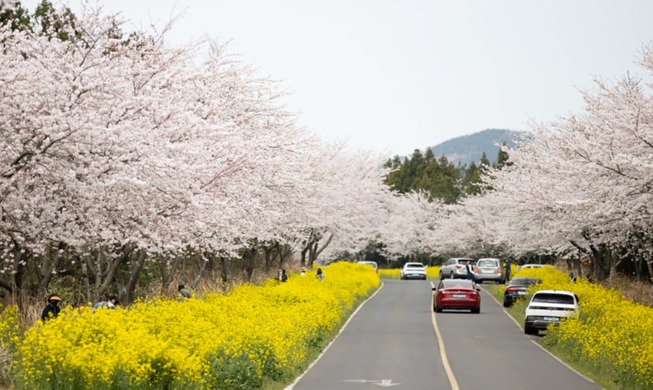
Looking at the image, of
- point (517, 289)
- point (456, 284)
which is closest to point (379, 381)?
point (456, 284)

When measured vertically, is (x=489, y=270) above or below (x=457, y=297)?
above

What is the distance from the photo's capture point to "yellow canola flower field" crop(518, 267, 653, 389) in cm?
1798

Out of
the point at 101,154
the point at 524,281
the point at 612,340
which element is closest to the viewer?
the point at 101,154

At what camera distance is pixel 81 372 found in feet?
41.5

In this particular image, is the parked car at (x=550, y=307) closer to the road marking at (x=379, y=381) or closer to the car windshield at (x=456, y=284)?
A: the car windshield at (x=456, y=284)

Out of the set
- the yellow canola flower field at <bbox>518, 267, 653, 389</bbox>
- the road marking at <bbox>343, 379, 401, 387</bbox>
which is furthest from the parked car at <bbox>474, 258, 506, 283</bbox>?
the road marking at <bbox>343, 379, 401, 387</bbox>

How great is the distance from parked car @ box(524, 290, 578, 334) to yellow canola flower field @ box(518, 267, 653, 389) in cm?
51

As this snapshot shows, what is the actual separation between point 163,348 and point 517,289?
110ft

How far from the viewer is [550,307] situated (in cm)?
3039

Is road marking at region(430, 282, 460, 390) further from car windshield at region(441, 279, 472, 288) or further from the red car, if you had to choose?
car windshield at region(441, 279, 472, 288)

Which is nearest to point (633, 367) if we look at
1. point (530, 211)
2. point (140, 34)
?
point (140, 34)

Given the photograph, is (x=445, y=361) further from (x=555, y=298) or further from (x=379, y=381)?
(x=555, y=298)

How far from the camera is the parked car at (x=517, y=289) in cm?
4438

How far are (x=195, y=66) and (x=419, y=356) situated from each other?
16.1 metres
